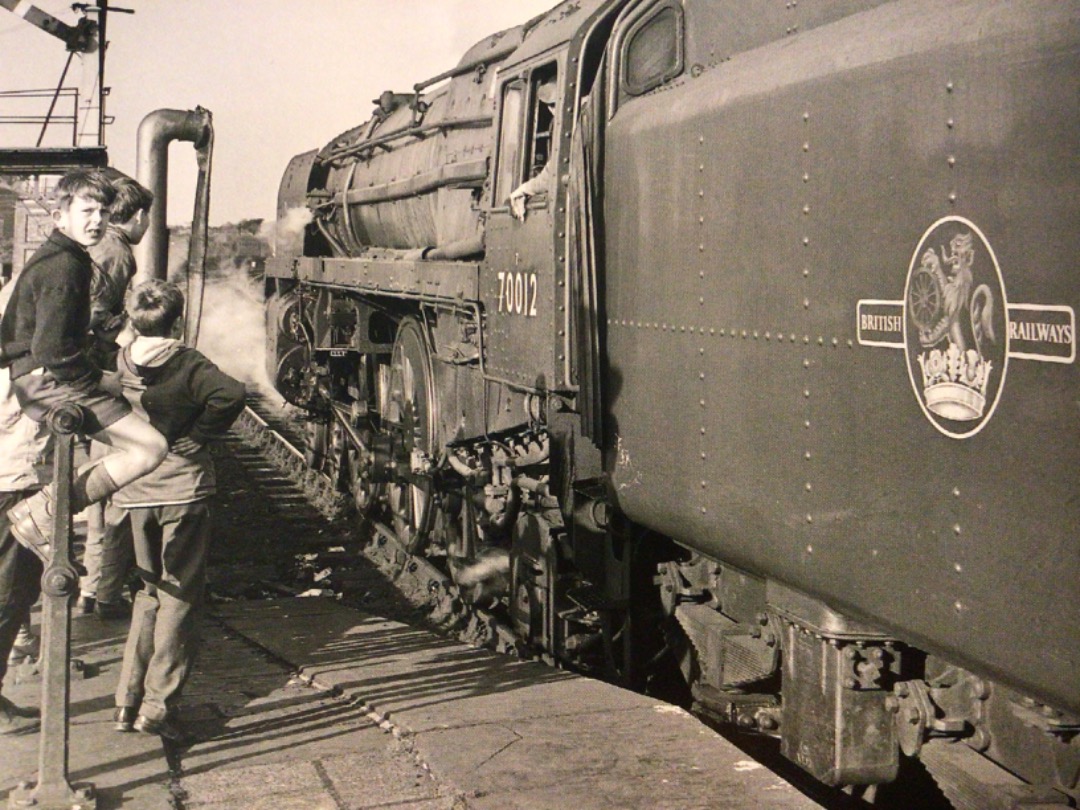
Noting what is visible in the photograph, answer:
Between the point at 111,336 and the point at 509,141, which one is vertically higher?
the point at 509,141

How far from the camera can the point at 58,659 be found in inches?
149

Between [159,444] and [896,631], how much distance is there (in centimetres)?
222

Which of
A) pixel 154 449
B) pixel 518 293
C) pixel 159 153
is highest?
pixel 159 153

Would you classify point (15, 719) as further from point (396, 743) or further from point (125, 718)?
Answer: point (396, 743)

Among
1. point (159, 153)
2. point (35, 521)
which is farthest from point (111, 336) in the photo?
point (35, 521)

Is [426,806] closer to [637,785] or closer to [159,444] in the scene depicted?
[637,785]

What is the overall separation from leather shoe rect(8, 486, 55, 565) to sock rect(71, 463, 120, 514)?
0.30 meters

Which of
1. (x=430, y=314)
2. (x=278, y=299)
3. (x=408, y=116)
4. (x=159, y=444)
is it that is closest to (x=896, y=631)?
(x=159, y=444)

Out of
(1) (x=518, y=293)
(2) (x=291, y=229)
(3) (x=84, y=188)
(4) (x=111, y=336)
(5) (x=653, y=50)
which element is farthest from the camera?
(2) (x=291, y=229)

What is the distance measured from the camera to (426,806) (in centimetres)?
380

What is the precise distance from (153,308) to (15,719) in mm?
1484

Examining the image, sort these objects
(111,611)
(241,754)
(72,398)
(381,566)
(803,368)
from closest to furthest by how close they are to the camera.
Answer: (803,368) → (72,398) → (241,754) → (111,611) → (381,566)

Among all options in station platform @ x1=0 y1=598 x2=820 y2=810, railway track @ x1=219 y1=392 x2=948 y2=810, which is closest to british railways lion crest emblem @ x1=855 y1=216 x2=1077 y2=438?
station platform @ x1=0 y1=598 x2=820 y2=810

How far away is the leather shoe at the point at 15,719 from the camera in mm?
4465
